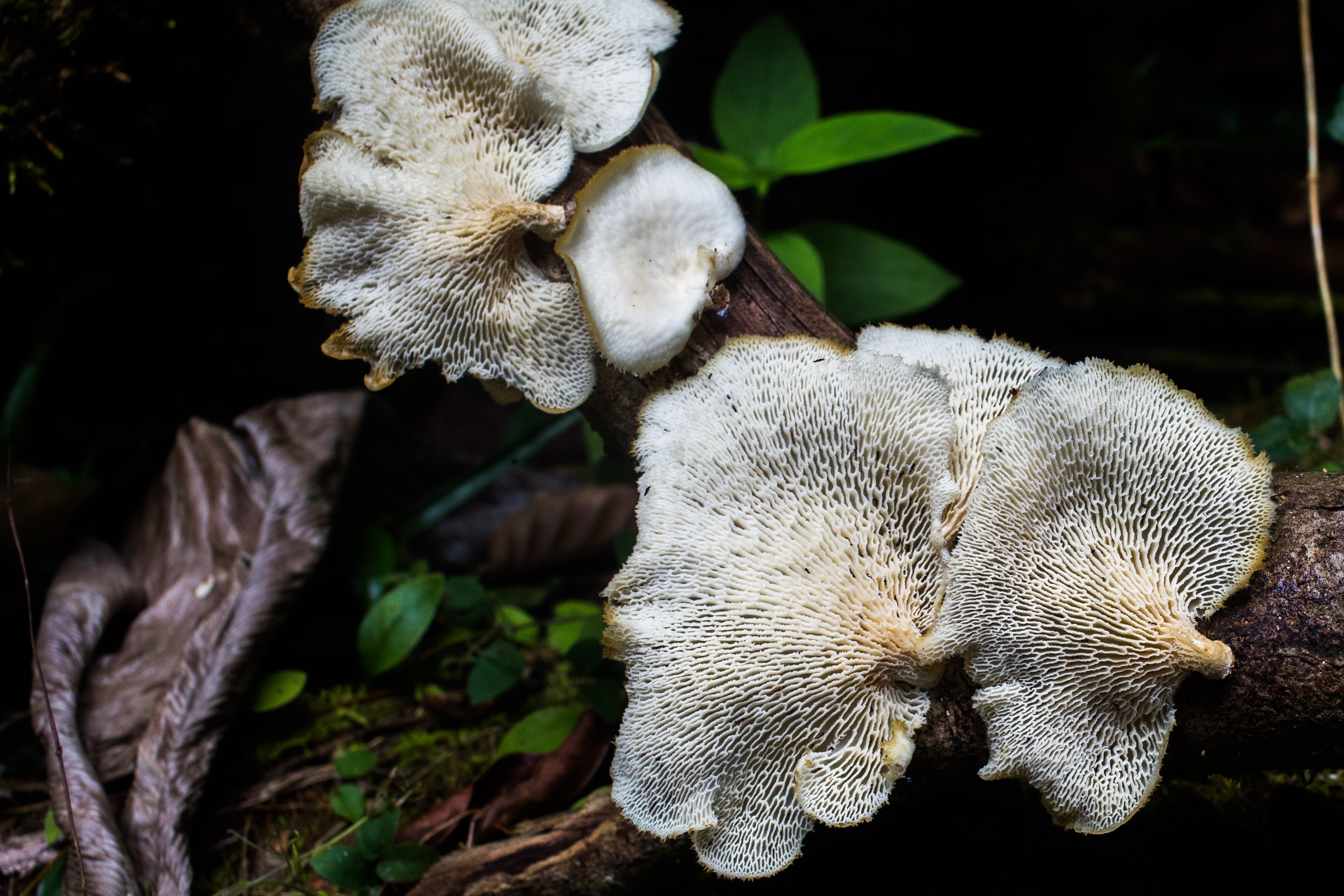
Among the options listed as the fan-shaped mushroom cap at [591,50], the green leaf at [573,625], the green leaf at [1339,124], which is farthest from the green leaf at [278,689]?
the green leaf at [1339,124]

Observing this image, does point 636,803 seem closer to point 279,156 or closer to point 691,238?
point 691,238

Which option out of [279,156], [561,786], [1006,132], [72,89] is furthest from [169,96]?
[1006,132]

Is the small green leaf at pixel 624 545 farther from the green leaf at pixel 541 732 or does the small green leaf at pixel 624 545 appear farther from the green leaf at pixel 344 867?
the green leaf at pixel 344 867

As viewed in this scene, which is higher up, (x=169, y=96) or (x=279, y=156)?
(x=169, y=96)

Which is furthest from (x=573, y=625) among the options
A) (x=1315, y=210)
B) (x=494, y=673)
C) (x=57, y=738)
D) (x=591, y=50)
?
(x=1315, y=210)

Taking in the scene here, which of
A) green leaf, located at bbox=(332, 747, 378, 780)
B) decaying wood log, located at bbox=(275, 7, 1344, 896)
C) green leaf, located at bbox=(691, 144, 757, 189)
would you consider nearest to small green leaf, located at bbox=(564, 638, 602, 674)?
decaying wood log, located at bbox=(275, 7, 1344, 896)

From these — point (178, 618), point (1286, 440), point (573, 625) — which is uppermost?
point (178, 618)

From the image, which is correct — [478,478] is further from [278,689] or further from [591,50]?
[591,50]
